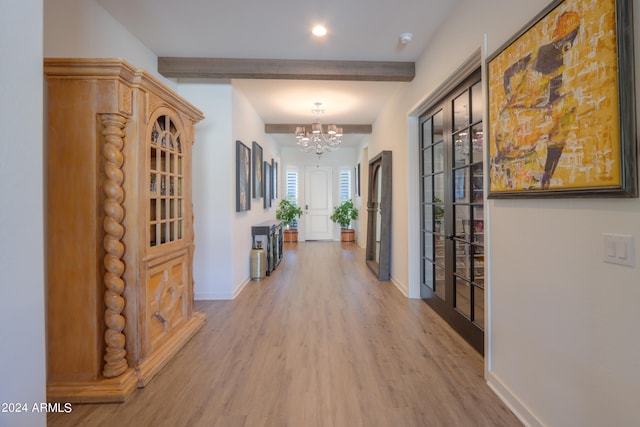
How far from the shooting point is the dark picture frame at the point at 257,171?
5051 millimetres

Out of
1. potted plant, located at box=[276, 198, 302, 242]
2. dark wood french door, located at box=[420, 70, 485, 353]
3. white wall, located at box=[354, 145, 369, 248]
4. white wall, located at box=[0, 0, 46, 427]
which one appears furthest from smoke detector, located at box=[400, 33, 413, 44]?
potted plant, located at box=[276, 198, 302, 242]

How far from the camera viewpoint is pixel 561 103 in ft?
4.38

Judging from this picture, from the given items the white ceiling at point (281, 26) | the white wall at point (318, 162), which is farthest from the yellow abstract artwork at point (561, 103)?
the white wall at point (318, 162)

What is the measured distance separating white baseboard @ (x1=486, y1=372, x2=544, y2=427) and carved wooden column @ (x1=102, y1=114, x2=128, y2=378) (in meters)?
2.40

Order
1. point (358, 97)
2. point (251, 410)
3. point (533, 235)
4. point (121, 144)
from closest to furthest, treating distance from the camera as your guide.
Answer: point (533, 235) → point (251, 410) → point (121, 144) → point (358, 97)

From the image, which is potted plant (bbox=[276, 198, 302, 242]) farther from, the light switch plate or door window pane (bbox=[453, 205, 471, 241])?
the light switch plate

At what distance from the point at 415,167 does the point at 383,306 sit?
1.73 m

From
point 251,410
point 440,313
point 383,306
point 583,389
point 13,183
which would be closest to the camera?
point 13,183

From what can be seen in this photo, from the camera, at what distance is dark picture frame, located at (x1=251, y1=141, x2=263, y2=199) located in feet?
16.6

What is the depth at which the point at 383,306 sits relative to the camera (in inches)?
135

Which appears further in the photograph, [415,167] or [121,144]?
[415,167]

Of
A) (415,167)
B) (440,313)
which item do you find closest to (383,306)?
(440,313)

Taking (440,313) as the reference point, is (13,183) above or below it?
above

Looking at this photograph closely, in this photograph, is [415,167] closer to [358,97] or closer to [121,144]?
[358,97]
